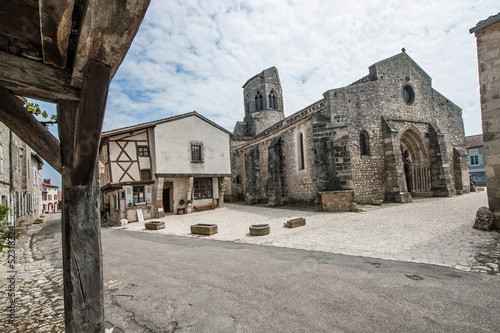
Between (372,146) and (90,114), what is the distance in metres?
15.2

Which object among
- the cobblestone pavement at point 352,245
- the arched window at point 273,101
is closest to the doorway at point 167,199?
the cobblestone pavement at point 352,245

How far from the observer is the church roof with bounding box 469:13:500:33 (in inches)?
258

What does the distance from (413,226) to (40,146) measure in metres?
9.23

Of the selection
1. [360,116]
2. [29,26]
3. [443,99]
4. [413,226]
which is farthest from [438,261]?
[443,99]

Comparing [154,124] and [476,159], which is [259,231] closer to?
[154,124]

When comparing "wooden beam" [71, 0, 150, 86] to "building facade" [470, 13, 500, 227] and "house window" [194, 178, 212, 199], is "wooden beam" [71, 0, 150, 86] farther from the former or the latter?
"house window" [194, 178, 212, 199]

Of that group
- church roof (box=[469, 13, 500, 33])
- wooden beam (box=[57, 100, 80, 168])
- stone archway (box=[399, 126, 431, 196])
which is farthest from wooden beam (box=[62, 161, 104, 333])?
stone archway (box=[399, 126, 431, 196])

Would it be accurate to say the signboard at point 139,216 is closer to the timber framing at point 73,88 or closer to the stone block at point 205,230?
the stone block at point 205,230

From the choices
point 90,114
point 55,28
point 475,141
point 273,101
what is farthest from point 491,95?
point 475,141

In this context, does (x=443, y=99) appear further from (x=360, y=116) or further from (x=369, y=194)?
(x=369, y=194)

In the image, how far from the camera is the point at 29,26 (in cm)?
171

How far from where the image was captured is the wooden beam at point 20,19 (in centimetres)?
157

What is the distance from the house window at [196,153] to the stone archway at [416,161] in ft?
44.3

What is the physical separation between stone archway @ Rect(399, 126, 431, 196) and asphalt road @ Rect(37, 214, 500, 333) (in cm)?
1437
